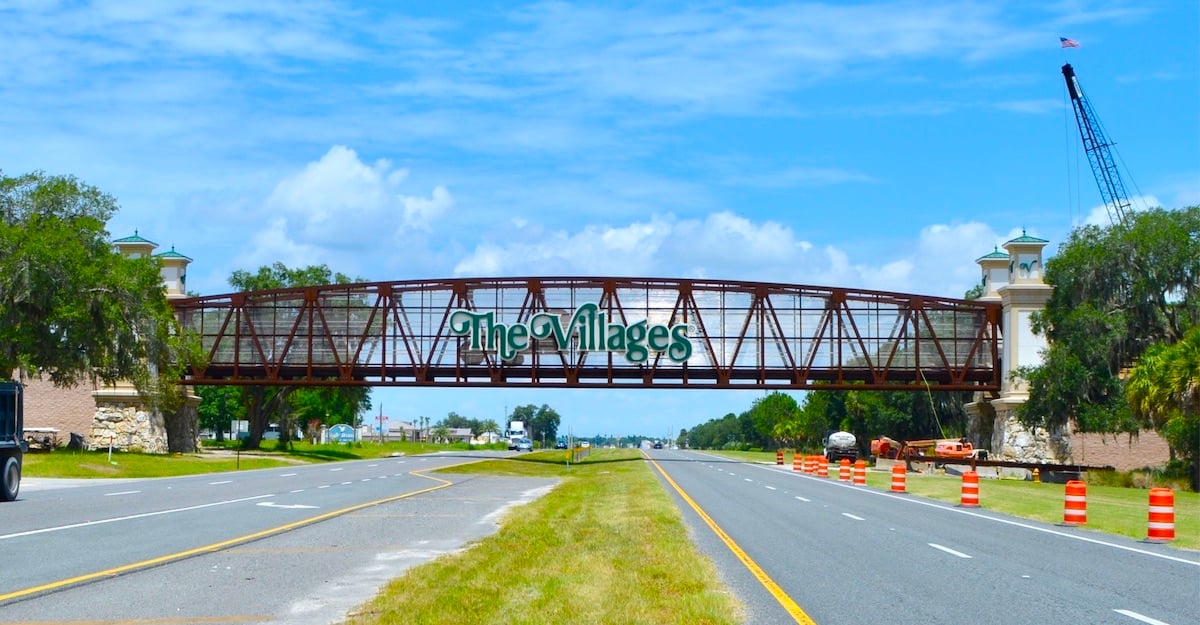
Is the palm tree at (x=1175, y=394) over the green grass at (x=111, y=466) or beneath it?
over

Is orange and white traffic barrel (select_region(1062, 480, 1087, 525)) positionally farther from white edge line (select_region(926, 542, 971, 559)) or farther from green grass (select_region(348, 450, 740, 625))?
green grass (select_region(348, 450, 740, 625))

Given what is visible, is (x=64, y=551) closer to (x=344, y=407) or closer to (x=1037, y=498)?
(x=1037, y=498)

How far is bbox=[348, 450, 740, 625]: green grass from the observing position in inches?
503

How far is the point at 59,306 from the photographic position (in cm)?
5759

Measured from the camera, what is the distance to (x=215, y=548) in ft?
63.5

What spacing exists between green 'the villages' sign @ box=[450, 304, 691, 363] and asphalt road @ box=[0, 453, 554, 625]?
38483 millimetres

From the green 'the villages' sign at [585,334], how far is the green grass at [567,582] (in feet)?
164

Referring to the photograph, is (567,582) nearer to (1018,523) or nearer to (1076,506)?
(1018,523)

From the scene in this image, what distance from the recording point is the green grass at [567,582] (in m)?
12.8

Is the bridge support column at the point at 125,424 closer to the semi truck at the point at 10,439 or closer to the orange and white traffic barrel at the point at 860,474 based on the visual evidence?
the orange and white traffic barrel at the point at 860,474

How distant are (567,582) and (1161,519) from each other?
40.3ft

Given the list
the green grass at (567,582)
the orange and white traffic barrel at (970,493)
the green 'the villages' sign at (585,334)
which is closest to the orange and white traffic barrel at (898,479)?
the orange and white traffic barrel at (970,493)

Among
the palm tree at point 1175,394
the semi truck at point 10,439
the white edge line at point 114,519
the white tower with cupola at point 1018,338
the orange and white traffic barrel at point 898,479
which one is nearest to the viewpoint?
the white edge line at point 114,519

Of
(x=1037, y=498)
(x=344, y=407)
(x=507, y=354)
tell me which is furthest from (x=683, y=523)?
(x=344, y=407)
